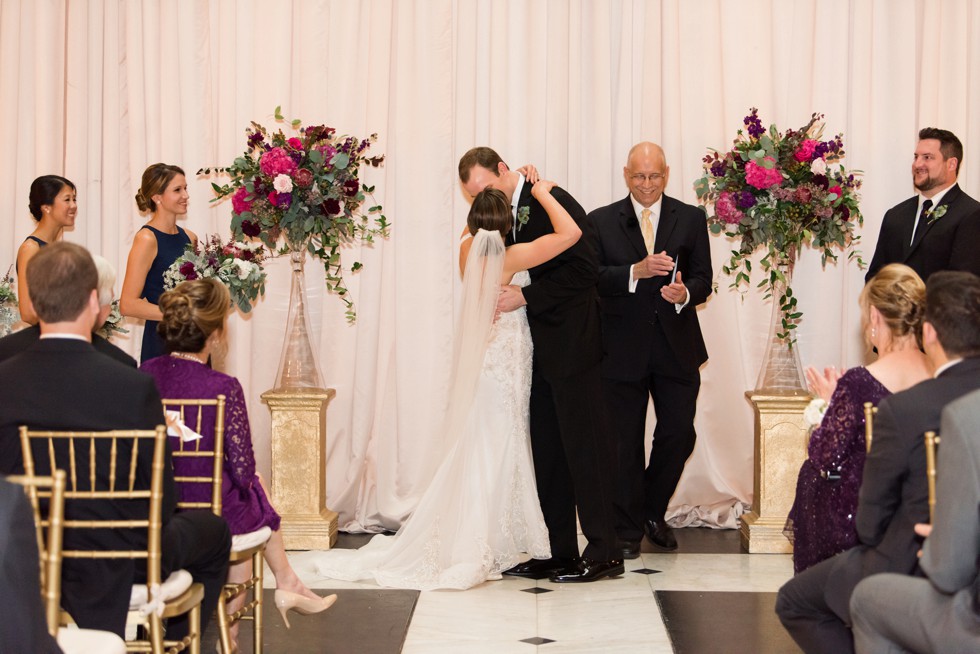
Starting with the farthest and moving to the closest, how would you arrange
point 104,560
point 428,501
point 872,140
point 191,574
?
1. point 872,140
2. point 428,501
3. point 191,574
4. point 104,560

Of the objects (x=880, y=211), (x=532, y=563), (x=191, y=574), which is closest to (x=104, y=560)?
(x=191, y=574)

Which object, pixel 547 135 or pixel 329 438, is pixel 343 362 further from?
pixel 547 135

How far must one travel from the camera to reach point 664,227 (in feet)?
19.2

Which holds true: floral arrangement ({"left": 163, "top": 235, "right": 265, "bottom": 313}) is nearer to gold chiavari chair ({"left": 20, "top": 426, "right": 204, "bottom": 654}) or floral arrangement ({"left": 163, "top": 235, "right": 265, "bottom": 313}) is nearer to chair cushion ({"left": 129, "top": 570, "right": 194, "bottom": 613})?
chair cushion ({"left": 129, "top": 570, "right": 194, "bottom": 613})

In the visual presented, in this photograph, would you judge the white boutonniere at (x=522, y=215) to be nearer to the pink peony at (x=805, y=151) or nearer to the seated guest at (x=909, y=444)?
the pink peony at (x=805, y=151)

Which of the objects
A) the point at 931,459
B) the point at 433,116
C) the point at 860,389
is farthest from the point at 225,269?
the point at 931,459

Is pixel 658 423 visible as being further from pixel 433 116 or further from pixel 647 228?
pixel 433 116

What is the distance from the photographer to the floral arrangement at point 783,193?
18.1 ft

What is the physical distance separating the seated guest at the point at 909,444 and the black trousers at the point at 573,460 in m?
2.06

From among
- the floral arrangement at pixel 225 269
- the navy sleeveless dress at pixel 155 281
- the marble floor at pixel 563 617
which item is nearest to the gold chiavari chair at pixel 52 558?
the marble floor at pixel 563 617

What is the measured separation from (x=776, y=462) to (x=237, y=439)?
320cm

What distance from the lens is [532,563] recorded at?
5.32 meters

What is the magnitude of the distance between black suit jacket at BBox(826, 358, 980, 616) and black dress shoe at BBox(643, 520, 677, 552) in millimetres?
2846

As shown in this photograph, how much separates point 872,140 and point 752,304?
1178mm
